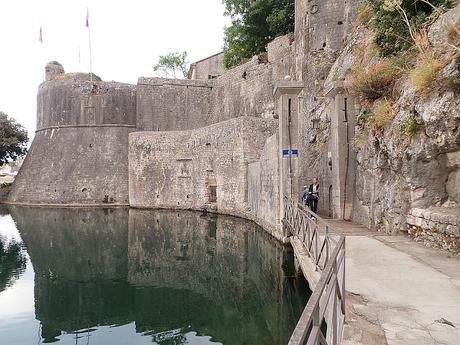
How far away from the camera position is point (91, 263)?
10367mm

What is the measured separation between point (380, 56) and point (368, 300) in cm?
766

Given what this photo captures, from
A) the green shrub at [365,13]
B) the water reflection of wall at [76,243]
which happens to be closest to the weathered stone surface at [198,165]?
the water reflection of wall at [76,243]

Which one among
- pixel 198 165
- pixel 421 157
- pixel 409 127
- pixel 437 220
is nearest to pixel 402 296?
pixel 437 220

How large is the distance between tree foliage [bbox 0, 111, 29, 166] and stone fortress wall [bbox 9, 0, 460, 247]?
299cm

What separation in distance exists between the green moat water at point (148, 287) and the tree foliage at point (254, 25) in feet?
50.9

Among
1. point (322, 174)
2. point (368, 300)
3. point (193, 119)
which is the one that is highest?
point (193, 119)

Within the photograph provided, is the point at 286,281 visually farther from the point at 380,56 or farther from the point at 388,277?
the point at 380,56

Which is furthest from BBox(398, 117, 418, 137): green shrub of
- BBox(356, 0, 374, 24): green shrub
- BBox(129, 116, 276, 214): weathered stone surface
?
BBox(129, 116, 276, 214): weathered stone surface

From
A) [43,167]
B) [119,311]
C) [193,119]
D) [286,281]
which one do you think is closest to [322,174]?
[286,281]

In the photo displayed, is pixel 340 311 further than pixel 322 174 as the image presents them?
No

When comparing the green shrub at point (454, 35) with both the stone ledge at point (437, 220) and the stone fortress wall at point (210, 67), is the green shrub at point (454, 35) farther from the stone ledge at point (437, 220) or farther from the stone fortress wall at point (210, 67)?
the stone fortress wall at point (210, 67)

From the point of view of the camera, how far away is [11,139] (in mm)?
29562

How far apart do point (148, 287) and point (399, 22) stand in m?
8.48

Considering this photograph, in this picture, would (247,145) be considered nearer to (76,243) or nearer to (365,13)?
(365,13)
